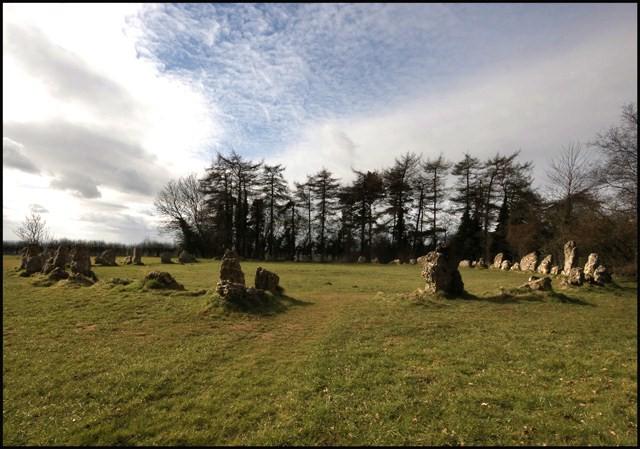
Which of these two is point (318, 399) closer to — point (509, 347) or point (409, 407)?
point (409, 407)

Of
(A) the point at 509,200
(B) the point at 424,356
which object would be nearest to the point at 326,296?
(B) the point at 424,356

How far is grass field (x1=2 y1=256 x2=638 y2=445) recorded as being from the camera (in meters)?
5.29

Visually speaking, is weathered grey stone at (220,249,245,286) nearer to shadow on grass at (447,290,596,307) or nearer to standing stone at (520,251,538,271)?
shadow on grass at (447,290,596,307)

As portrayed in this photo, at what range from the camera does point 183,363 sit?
830 centimetres

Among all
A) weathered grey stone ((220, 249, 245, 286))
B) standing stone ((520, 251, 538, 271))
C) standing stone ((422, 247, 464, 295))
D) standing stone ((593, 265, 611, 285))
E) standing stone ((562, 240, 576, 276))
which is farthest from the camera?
standing stone ((520, 251, 538, 271))

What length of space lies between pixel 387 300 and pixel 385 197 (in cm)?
4125

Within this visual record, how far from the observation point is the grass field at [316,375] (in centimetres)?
529

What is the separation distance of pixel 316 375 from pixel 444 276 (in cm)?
1149

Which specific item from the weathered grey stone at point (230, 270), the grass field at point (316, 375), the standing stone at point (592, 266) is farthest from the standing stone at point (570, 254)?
the weathered grey stone at point (230, 270)

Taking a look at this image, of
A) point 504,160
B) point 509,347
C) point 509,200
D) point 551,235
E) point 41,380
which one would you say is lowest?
point 41,380

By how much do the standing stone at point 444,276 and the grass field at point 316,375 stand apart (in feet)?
8.42

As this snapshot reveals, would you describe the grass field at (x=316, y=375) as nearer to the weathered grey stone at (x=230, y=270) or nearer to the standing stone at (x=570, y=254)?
the weathered grey stone at (x=230, y=270)

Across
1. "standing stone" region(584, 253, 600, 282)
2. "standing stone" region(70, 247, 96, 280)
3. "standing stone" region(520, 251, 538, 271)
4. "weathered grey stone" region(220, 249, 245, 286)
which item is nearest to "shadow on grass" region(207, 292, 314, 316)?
"weathered grey stone" region(220, 249, 245, 286)

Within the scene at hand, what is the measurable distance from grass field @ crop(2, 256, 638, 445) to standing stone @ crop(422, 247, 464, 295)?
2.57m
